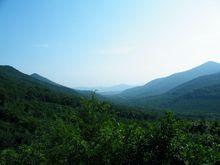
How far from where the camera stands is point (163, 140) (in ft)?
54.6

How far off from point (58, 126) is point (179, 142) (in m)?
9.22

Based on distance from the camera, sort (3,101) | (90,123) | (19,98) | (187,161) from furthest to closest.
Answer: (19,98)
(3,101)
(90,123)
(187,161)

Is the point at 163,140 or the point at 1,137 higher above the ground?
the point at 163,140

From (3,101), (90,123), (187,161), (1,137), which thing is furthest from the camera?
(3,101)

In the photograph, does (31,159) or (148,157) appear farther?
A: (31,159)

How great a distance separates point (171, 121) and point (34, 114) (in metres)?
138

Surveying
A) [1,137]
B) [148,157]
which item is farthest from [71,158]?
[1,137]

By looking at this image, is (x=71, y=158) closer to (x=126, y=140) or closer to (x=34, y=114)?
(x=126, y=140)

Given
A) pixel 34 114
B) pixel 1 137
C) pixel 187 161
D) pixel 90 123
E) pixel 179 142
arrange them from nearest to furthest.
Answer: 1. pixel 187 161
2. pixel 179 142
3. pixel 90 123
4. pixel 1 137
5. pixel 34 114

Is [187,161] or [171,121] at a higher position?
[171,121]

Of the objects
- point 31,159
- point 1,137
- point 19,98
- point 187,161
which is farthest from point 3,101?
point 187,161

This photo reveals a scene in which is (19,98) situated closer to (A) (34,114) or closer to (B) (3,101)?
(B) (3,101)

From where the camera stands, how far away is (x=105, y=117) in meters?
22.5

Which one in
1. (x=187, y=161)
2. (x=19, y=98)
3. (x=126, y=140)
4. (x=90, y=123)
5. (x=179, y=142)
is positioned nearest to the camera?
(x=187, y=161)
